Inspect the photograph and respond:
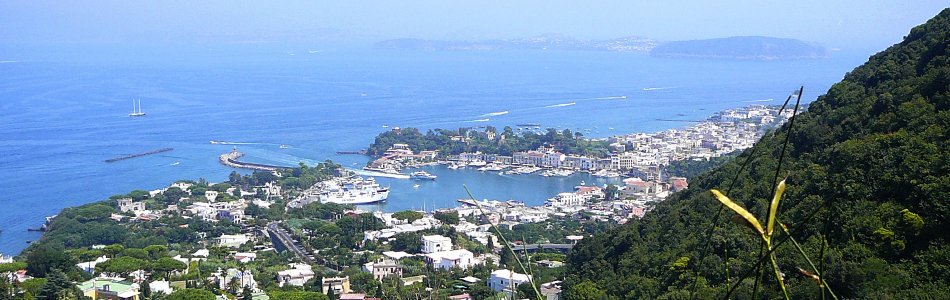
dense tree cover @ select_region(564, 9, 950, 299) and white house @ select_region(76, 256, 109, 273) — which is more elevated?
dense tree cover @ select_region(564, 9, 950, 299)

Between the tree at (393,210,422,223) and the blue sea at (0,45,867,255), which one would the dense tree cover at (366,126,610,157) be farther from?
the tree at (393,210,422,223)

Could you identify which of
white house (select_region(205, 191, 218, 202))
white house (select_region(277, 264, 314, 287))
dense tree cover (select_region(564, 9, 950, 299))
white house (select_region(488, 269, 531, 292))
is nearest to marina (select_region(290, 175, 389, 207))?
white house (select_region(205, 191, 218, 202))

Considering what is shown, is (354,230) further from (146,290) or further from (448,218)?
(146,290)

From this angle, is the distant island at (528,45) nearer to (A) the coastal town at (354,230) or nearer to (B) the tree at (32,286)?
(A) the coastal town at (354,230)

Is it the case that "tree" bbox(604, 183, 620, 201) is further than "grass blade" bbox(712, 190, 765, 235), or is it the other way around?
"tree" bbox(604, 183, 620, 201)

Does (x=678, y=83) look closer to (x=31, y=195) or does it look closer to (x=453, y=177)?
(x=453, y=177)

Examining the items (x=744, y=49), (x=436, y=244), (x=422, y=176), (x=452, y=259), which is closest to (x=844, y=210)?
(x=452, y=259)

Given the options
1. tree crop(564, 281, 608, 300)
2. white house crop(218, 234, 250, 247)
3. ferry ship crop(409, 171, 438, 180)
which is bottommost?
ferry ship crop(409, 171, 438, 180)

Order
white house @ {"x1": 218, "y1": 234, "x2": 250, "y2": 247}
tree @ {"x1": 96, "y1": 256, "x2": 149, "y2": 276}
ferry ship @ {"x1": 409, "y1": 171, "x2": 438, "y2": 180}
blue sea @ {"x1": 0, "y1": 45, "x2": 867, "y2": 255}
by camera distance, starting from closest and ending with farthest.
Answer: tree @ {"x1": 96, "y1": 256, "x2": 149, "y2": 276}, white house @ {"x1": 218, "y1": 234, "x2": 250, "y2": 247}, blue sea @ {"x1": 0, "y1": 45, "x2": 867, "y2": 255}, ferry ship @ {"x1": 409, "y1": 171, "x2": 438, "y2": 180}
